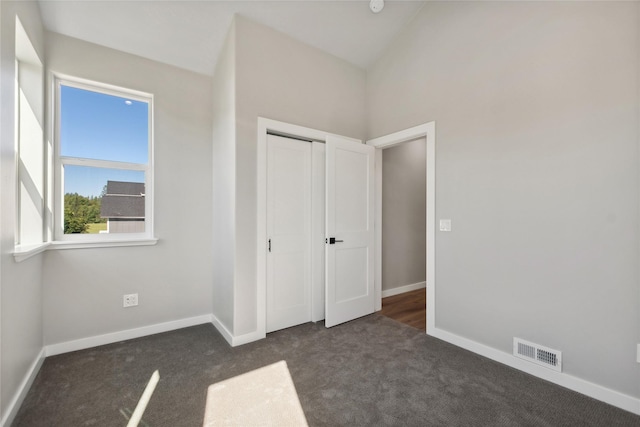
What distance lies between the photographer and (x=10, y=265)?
1.63 metres

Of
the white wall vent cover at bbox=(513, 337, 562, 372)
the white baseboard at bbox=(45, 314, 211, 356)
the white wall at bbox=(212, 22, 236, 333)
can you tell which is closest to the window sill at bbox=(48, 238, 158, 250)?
the white wall at bbox=(212, 22, 236, 333)

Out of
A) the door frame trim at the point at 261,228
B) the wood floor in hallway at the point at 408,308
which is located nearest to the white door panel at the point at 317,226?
the door frame trim at the point at 261,228

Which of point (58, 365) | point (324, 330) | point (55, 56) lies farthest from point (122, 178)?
point (324, 330)

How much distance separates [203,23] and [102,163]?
163 cm

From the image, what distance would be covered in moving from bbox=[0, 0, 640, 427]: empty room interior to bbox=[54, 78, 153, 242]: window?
0.02 metres

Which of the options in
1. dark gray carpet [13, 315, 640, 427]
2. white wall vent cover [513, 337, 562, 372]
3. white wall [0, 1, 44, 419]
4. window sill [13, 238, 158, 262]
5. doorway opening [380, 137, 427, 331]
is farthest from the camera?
doorway opening [380, 137, 427, 331]

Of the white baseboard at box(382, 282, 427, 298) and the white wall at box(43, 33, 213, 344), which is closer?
the white wall at box(43, 33, 213, 344)

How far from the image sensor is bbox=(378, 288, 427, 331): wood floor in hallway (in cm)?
317

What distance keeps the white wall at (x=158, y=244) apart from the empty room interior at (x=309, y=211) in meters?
0.02

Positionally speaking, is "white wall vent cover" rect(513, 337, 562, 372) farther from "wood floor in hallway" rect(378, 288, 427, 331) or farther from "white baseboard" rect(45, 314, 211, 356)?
"white baseboard" rect(45, 314, 211, 356)

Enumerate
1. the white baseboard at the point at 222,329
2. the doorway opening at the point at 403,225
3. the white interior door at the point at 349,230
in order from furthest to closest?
the doorway opening at the point at 403,225 < the white interior door at the point at 349,230 < the white baseboard at the point at 222,329

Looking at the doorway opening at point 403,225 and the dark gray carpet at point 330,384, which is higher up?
the doorway opening at point 403,225

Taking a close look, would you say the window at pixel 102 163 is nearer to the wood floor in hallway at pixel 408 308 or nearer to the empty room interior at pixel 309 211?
the empty room interior at pixel 309 211

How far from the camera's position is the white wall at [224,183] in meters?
2.61
